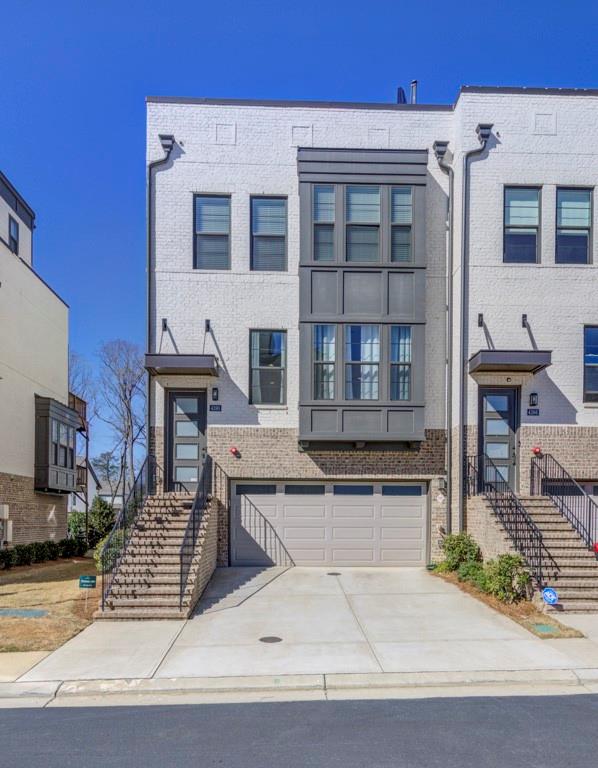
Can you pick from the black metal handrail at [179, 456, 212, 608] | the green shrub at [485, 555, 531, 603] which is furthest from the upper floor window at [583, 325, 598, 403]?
the black metal handrail at [179, 456, 212, 608]

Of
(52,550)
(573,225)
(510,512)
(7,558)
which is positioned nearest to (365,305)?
(573,225)

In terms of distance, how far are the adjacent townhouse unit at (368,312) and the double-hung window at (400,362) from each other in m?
0.03

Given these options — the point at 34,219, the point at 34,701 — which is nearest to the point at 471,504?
the point at 34,701

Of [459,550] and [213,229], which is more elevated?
[213,229]

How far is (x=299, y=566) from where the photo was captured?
13.6 metres

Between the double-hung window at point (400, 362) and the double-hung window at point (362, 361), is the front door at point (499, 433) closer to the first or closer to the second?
the double-hung window at point (400, 362)

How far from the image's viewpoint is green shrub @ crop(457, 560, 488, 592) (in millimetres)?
10906

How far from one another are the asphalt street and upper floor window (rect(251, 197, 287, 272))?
381 inches

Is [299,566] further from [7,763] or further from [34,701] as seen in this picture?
[7,763]

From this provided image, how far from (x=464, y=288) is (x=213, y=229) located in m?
5.51

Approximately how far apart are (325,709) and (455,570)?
724 centimetres

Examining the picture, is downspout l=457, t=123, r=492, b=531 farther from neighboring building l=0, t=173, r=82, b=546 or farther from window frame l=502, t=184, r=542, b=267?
neighboring building l=0, t=173, r=82, b=546

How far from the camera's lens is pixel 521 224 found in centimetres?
1348

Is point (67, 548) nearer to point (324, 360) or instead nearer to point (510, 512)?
point (324, 360)
